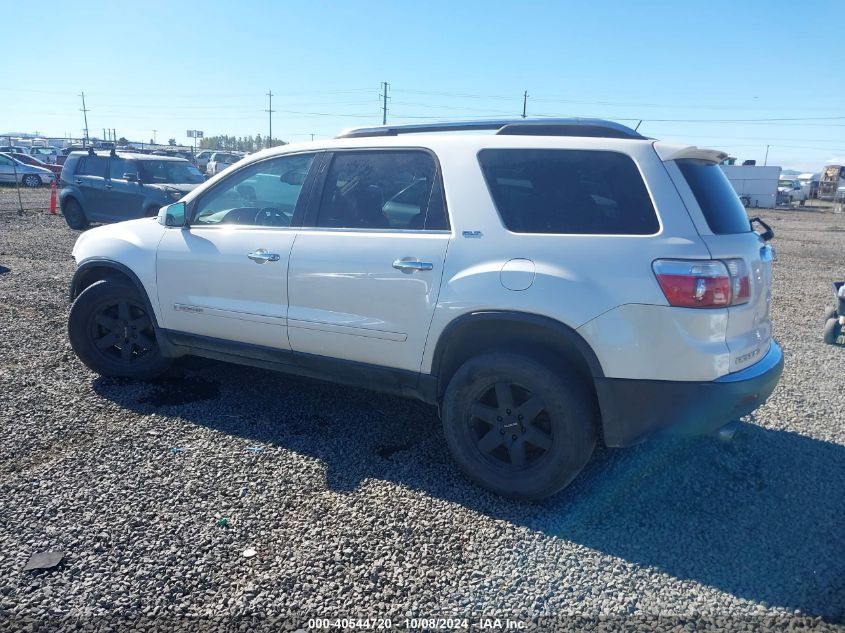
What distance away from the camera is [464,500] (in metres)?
3.50

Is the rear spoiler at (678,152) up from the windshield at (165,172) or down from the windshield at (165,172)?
up

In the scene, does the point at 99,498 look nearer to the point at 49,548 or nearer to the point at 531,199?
the point at 49,548

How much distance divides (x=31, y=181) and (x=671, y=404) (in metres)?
32.3

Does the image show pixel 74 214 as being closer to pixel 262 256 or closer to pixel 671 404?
pixel 262 256

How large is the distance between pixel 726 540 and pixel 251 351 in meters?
3.09

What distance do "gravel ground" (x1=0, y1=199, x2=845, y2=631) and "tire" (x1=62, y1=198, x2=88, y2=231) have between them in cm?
1141

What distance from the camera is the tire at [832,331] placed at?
6.96 m

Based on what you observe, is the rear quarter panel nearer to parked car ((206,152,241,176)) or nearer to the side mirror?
the side mirror

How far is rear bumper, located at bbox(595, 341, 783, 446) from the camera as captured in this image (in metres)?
3.05

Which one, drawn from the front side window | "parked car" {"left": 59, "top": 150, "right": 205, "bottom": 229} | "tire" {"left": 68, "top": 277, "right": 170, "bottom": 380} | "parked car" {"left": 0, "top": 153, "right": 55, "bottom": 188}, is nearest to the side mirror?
the front side window

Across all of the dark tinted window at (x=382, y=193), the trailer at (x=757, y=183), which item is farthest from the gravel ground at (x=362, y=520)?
the trailer at (x=757, y=183)

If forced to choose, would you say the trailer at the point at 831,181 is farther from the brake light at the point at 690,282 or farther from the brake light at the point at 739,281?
the brake light at the point at 690,282

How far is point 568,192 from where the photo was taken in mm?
3357

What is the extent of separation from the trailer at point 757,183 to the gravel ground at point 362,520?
37856mm
